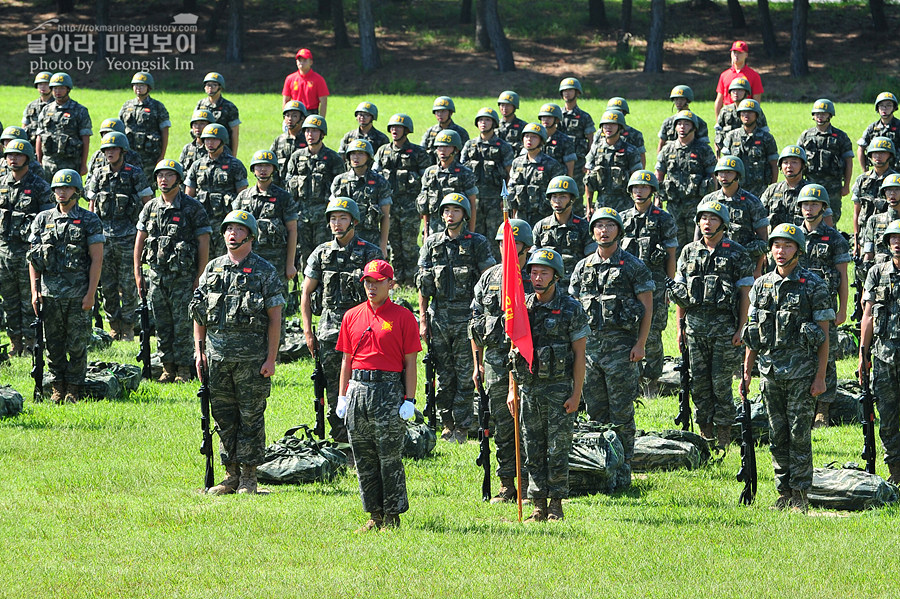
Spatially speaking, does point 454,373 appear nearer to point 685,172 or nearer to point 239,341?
point 239,341

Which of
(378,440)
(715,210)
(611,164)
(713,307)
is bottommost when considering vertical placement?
(378,440)

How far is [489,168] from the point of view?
67.5 ft

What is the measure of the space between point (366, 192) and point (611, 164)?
427cm

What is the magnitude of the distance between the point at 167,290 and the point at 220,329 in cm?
450

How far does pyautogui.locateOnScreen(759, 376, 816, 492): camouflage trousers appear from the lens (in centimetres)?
1177

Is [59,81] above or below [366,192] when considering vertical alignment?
above

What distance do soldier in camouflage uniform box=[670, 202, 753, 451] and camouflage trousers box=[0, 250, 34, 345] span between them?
30.2ft

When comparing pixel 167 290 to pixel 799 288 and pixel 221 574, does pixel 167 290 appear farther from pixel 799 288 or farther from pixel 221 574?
pixel 799 288

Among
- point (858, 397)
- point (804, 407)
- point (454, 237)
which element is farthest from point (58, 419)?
point (858, 397)

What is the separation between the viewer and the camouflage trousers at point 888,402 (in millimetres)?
12703

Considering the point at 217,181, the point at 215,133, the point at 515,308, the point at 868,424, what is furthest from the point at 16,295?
the point at 868,424

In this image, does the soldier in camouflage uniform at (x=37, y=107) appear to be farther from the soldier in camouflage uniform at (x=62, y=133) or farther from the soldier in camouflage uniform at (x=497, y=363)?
the soldier in camouflage uniform at (x=497, y=363)

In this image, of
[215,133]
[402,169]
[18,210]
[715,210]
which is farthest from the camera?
[402,169]

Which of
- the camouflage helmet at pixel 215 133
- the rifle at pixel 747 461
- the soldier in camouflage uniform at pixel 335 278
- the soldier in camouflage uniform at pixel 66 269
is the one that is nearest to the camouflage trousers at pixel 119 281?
the camouflage helmet at pixel 215 133
